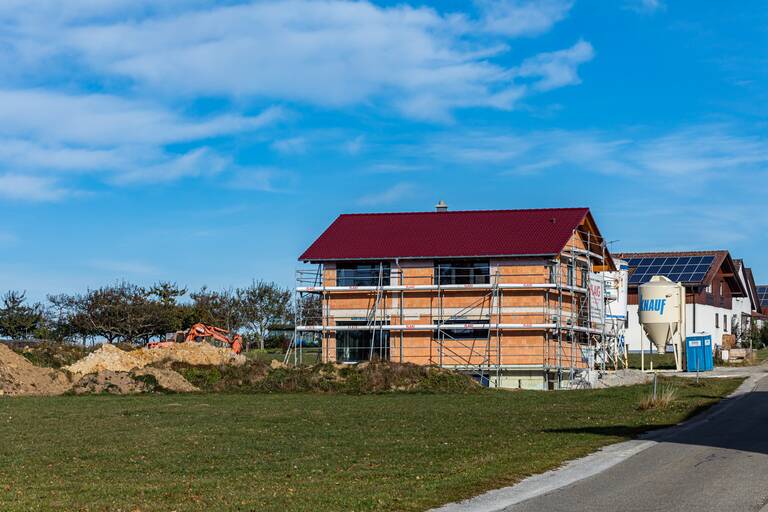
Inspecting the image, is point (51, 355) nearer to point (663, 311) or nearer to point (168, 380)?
point (168, 380)

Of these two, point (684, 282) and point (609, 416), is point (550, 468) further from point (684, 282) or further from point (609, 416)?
point (684, 282)

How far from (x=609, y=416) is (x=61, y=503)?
60.8 ft

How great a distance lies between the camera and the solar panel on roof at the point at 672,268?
3136 inches

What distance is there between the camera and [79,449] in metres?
21.7

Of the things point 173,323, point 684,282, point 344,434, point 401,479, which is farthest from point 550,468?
point 173,323

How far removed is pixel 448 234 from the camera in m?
57.2

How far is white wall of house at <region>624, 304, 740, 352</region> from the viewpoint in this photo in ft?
258

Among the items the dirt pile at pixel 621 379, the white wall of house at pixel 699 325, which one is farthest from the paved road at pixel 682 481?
the white wall of house at pixel 699 325

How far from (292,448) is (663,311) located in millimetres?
43725

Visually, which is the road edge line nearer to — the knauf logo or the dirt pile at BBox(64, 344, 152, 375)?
the dirt pile at BBox(64, 344, 152, 375)

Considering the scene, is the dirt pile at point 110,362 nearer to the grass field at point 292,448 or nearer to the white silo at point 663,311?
the grass field at point 292,448

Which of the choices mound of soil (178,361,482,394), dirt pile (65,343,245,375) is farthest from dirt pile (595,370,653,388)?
dirt pile (65,343,245,375)

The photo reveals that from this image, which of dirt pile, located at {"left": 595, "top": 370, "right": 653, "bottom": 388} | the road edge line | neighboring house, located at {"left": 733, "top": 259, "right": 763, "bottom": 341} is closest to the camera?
the road edge line

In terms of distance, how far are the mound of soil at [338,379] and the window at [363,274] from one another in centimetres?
1079
